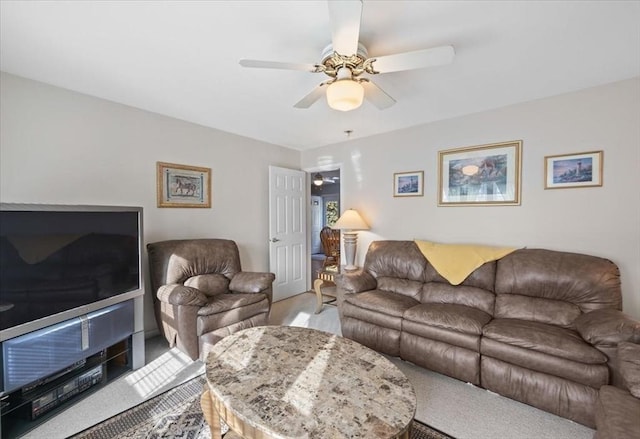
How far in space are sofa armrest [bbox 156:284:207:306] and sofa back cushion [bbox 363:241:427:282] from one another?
1.87 meters

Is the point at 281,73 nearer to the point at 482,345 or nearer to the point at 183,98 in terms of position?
the point at 183,98

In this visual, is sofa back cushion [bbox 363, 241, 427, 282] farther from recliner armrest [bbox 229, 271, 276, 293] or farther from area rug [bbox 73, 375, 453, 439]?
area rug [bbox 73, 375, 453, 439]

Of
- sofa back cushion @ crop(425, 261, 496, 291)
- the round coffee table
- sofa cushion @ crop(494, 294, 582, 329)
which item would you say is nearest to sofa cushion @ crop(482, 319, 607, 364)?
sofa cushion @ crop(494, 294, 582, 329)

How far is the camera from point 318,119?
3189 mm

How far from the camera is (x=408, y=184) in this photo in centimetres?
355

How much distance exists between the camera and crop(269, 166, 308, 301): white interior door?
4149mm

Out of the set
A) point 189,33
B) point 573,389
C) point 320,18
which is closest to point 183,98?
point 189,33


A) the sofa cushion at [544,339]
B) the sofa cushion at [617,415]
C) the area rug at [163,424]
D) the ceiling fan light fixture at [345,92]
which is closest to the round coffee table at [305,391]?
the area rug at [163,424]

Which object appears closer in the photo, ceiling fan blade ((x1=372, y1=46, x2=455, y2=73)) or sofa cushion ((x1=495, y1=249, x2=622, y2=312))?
ceiling fan blade ((x1=372, y1=46, x2=455, y2=73))

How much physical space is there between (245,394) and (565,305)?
2490mm

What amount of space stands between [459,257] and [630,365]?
1.44 meters

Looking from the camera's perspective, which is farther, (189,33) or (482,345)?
(482,345)

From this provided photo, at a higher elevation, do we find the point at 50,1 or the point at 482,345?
the point at 50,1

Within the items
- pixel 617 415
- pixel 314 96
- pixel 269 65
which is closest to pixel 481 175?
pixel 314 96
